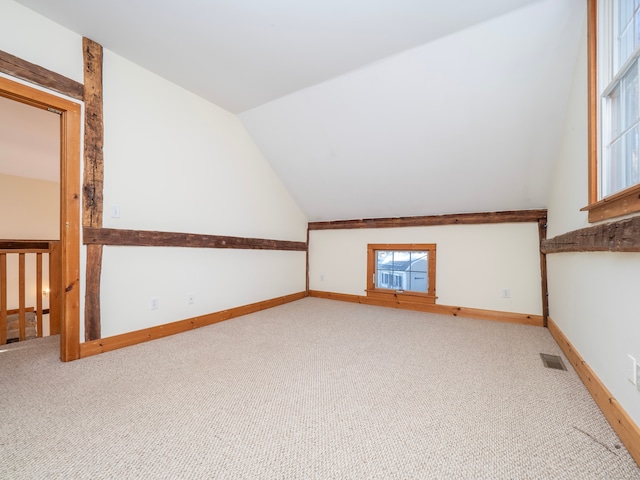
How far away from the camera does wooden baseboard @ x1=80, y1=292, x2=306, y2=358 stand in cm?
223

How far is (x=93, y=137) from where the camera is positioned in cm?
224

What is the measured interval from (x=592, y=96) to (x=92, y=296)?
3861mm

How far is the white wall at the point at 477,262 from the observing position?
3328mm

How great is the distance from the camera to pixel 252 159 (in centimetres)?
378

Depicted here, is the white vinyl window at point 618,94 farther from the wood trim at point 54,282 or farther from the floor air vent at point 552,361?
the wood trim at point 54,282

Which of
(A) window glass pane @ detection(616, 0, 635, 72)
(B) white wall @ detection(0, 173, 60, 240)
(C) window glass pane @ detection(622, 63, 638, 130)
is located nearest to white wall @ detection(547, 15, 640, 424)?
(A) window glass pane @ detection(616, 0, 635, 72)

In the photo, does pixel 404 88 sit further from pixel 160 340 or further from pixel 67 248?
pixel 160 340

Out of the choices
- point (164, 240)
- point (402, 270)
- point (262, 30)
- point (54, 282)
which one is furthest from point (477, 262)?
point (54, 282)

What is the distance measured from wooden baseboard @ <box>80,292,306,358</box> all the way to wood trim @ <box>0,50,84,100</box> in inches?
77.9

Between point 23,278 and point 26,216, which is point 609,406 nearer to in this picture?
point 23,278

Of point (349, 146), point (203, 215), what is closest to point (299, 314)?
point (203, 215)

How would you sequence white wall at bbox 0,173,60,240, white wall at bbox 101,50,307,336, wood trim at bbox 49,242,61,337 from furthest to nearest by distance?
1. white wall at bbox 0,173,60,240
2. wood trim at bbox 49,242,61,337
3. white wall at bbox 101,50,307,336

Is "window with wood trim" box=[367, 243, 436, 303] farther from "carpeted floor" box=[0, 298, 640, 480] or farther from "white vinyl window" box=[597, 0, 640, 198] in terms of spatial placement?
"white vinyl window" box=[597, 0, 640, 198]

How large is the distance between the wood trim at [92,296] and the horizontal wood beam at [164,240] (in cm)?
10
